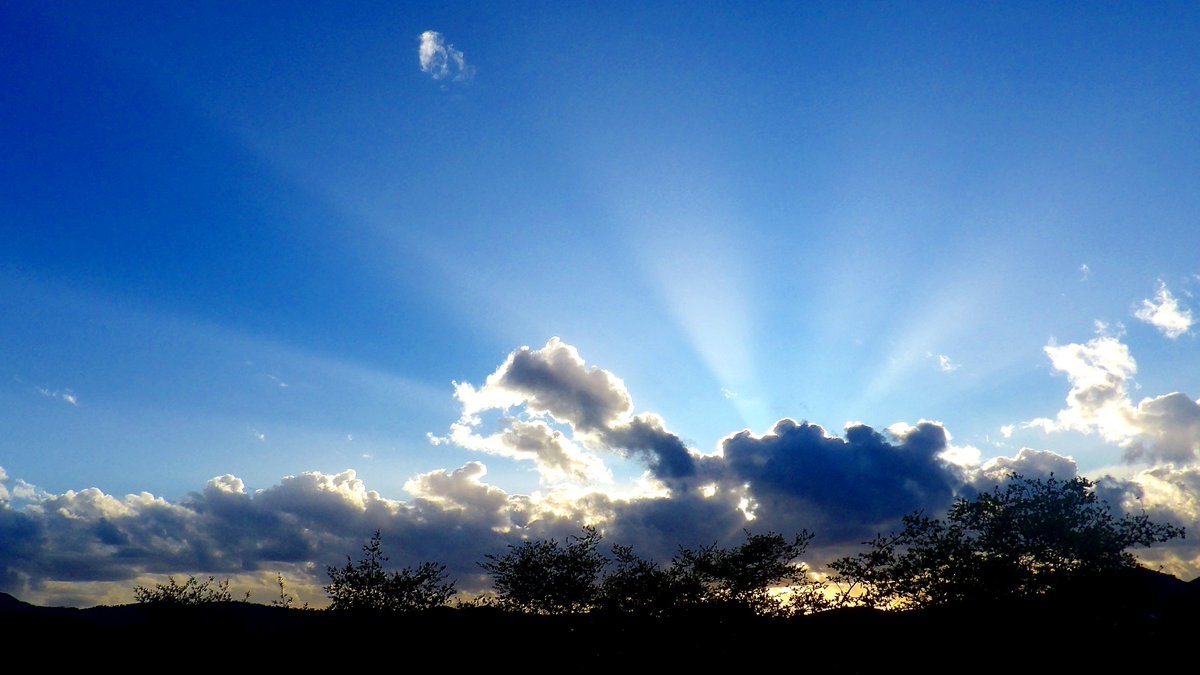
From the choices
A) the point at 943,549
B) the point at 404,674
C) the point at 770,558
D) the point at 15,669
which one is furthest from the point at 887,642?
the point at 15,669

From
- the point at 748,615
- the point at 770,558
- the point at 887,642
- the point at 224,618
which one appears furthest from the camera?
the point at 770,558

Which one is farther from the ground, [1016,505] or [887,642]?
[1016,505]

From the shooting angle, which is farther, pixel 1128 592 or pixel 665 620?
pixel 665 620

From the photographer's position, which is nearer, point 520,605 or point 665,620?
point 665,620

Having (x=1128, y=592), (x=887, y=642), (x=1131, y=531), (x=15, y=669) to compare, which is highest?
(x=1131, y=531)

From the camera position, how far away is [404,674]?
131ft

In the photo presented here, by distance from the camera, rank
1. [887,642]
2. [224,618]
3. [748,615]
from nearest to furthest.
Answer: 1. [887,642]
2. [224,618]
3. [748,615]

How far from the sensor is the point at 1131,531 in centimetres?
5272

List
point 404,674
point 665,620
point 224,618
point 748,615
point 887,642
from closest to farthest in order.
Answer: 1. point 404,674
2. point 887,642
3. point 224,618
4. point 665,620
5. point 748,615

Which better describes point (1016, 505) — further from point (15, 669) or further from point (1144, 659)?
point (15, 669)

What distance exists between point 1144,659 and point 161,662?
205ft

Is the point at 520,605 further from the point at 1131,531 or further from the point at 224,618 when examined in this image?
A: the point at 1131,531

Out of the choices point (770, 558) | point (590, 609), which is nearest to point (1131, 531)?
point (770, 558)

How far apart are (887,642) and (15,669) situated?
205 ft
